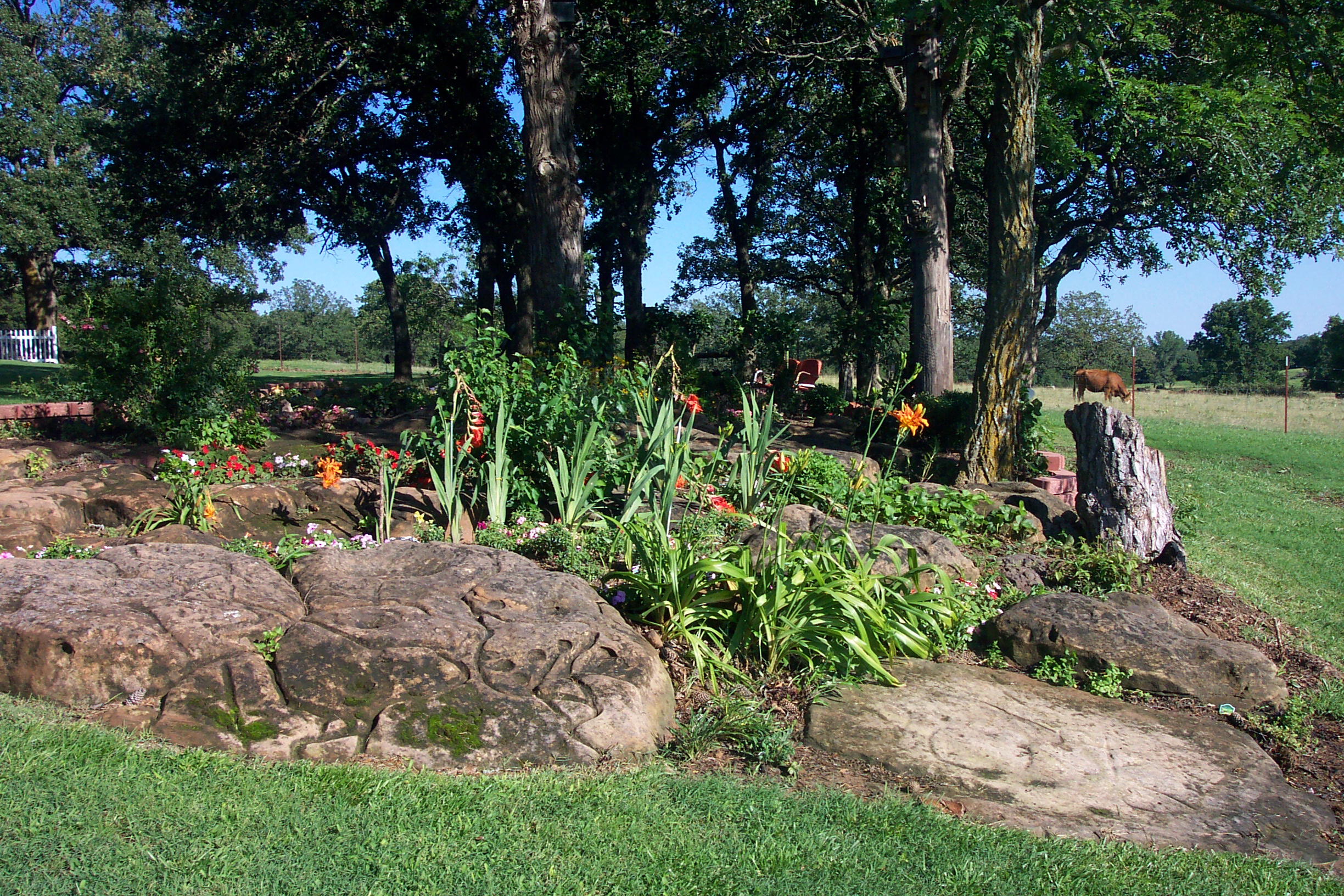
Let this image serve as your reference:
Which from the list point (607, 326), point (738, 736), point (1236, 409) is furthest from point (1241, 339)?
point (738, 736)

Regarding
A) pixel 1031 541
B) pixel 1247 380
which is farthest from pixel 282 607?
pixel 1247 380

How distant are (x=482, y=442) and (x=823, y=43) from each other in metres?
8.92

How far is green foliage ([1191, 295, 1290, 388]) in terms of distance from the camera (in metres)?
51.8

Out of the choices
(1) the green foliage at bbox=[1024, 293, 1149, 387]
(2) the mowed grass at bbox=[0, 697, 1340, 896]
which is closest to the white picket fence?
(2) the mowed grass at bbox=[0, 697, 1340, 896]

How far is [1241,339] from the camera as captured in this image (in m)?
56.7

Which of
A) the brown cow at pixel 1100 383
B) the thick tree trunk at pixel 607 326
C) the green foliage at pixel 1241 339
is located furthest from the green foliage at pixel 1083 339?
the thick tree trunk at pixel 607 326

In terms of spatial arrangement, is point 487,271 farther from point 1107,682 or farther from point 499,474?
point 1107,682

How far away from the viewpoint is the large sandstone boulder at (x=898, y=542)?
4.85 meters

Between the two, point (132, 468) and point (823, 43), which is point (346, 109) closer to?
point (823, 43)

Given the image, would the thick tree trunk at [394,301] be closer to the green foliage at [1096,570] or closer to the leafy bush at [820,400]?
the leafy bush at [820,400]

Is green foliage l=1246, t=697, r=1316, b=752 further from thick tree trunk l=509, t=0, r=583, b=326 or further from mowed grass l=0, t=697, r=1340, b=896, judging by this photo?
thick tree trunk l=509, t=0, r=583, b=326

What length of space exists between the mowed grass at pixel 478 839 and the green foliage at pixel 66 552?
1.32m

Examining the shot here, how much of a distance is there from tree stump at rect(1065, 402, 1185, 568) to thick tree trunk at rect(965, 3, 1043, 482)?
1207 millimetres

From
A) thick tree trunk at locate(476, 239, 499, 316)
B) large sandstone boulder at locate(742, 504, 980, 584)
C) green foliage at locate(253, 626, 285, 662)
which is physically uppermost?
thick tree trunk at locate(476, 239, 499, 316)
